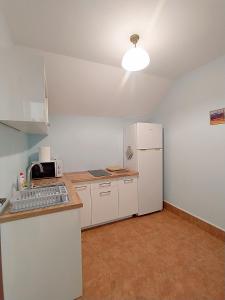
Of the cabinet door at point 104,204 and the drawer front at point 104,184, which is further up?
the drawer front at point 104,184

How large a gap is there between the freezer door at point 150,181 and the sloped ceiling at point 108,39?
47.3 inches

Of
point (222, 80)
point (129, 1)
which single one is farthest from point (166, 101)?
point (129, 1)

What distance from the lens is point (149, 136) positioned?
2740 mm

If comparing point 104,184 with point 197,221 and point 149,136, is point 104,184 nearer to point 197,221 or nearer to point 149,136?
point 149,136

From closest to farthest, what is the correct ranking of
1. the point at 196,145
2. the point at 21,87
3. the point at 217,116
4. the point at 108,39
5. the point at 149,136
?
the point at 21,87
the point at 108,39
the point at 217,116
the point at 196,145
the point at 149,136

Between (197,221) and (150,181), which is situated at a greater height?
(150,181)

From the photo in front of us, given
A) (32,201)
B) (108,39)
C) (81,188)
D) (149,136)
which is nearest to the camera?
(32,201)

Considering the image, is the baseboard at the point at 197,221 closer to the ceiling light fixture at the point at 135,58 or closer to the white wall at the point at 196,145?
the white wall at the point at 196,145

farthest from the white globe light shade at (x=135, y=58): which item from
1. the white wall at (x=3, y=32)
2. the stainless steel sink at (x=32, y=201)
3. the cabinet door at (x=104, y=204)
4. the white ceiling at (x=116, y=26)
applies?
the cabinet door at (x=104, y=204)

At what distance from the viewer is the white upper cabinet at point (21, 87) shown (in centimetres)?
104

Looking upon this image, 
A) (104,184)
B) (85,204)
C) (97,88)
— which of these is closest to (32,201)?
(85,204)

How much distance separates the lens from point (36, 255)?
1.14 metres

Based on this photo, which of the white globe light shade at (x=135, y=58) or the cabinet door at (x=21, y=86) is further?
the white globe light shade at (x=135, y=58)

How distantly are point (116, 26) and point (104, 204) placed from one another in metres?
2.28
